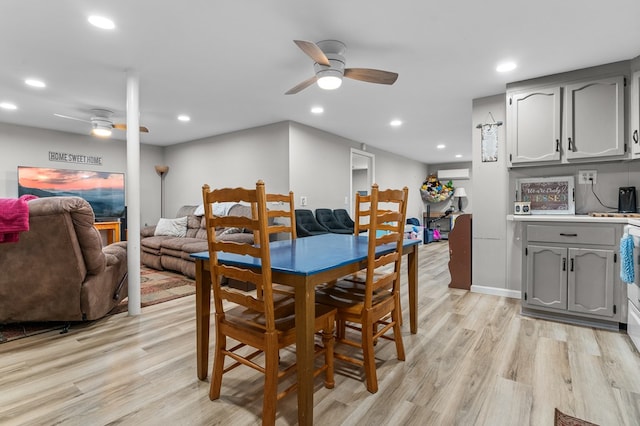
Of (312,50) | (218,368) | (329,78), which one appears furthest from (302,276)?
(329,78)

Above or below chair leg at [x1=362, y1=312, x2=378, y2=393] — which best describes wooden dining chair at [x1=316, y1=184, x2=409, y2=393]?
above

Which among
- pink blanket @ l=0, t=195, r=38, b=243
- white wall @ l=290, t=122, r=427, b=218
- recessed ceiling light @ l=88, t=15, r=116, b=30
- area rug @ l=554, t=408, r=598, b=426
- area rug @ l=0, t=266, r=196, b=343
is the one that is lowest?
area rug @ l=554, t=408, r=598, b=426

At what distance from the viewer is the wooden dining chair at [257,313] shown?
1.45 m

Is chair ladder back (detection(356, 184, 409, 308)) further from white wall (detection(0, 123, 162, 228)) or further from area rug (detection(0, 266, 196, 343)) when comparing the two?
white wall (detection(0, 123, 162, 228))

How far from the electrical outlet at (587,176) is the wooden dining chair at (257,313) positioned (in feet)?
9.92

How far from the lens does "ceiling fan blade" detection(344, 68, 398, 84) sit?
8.54 ft

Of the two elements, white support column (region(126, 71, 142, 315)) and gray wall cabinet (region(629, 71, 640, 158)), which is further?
white support column (region(126, 71, 142, 315))

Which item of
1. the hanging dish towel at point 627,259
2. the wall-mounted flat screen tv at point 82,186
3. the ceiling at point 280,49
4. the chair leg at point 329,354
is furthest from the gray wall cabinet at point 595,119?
the wall-mounted flat screen tv at point 82,186

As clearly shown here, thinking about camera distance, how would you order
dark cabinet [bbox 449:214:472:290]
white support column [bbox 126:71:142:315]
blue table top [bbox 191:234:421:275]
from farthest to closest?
dark cabinet [bbox 449:214:472:290] < white support column [bbox 126:71:142:315] < blue table top [bbox 191:234:421:275]

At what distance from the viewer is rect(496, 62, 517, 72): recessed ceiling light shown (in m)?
2.95

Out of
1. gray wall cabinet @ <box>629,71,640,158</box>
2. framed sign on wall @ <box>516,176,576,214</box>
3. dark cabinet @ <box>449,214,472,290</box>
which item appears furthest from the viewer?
dark cabinet @ <box>449,214,472,290</box>

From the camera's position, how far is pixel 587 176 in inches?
126

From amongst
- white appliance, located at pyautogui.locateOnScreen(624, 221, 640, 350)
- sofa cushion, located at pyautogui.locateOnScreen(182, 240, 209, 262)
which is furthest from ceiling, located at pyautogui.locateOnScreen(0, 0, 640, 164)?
sofa cushion, located at pyautogui.locateOnScreen(182, 240, 209, 262)

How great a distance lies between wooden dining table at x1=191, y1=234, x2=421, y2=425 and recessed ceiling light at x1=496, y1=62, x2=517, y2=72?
6.47ft
